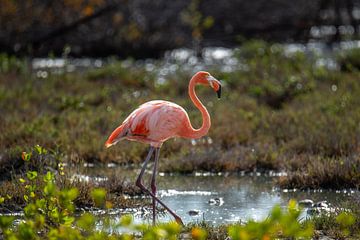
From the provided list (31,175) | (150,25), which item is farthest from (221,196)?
(150,25)

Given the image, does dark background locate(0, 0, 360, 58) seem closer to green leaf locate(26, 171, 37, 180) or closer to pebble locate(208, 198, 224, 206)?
pebble locate(208, 198, 224, 206)

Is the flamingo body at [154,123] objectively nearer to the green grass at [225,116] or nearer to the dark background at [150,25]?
the green grass at [225,116]

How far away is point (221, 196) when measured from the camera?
8898 millimetres

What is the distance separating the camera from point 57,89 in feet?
45.5

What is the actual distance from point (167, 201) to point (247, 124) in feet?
10.4

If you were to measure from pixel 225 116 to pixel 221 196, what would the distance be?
3213 millimetres

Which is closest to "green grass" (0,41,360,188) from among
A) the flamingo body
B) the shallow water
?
the shallow water

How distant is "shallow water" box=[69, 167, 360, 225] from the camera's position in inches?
313

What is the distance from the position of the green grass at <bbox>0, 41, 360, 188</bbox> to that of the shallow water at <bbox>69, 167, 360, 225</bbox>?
0.22 meters

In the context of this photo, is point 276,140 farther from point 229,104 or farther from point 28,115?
point 28,115

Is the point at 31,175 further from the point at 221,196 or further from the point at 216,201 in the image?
the point at 221,196

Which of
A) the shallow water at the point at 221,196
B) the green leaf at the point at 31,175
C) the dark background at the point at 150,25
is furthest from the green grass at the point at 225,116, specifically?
the green leaf at the point at 31,175

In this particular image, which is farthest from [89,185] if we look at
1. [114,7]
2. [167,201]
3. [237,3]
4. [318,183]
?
[237,3]

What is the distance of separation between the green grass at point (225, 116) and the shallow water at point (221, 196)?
22cm
